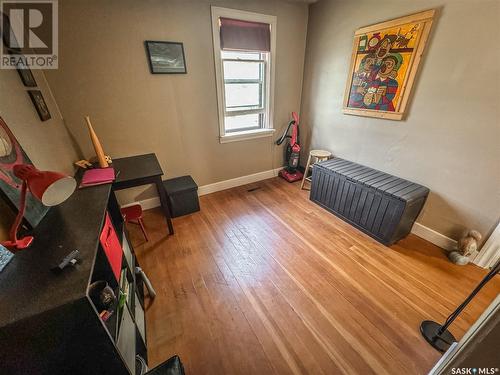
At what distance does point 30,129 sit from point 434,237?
338 centimetres

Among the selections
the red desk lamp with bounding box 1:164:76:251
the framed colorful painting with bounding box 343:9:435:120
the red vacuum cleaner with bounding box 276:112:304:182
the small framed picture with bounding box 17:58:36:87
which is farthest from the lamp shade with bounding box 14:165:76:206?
the red vacuum cleaner with bounding box 276:112:304:182

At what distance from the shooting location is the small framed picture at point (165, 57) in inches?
80.3

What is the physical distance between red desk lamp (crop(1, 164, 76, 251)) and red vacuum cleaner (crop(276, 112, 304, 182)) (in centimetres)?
278

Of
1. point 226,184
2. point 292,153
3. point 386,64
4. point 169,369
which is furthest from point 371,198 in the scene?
point 169,369

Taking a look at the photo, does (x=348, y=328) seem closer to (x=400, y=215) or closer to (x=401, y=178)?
(x=400, y=215)

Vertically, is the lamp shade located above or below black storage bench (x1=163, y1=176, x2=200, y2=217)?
above

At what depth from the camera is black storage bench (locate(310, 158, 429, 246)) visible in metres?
1.86

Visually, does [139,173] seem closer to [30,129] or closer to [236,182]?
[30,129]

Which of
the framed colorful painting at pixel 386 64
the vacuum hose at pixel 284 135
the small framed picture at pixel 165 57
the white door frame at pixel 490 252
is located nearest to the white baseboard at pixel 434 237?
the white door frame at pixel 490 252

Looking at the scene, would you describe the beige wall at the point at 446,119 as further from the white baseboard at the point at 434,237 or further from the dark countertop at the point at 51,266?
the dark countertop at the point at 51,266

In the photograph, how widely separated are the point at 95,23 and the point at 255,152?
220cm

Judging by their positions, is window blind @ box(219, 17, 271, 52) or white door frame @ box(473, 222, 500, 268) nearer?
white door frame @ box(473, 222, 500, 268)

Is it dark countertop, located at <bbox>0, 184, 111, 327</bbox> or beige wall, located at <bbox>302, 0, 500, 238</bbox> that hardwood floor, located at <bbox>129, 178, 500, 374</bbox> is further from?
dark countertop, located at <bbox>0, 184, 111, 327</bbox>

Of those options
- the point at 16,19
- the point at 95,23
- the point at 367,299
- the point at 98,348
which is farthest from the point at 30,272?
the point at 95,23
